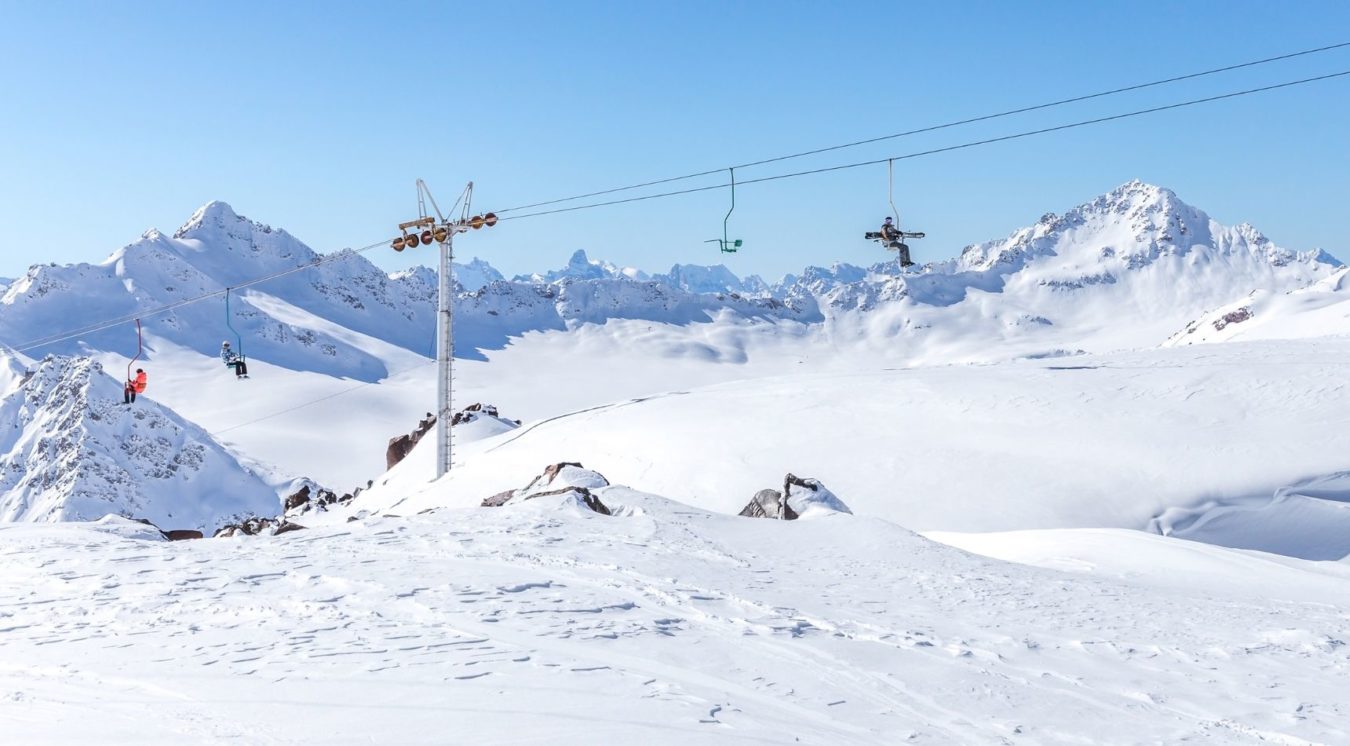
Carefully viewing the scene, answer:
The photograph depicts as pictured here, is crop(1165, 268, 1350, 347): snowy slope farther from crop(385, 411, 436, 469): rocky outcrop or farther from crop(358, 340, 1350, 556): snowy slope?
crop(385, 411, 436, 469): rocky outcrop

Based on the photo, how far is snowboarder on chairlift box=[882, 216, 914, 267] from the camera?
23812mm

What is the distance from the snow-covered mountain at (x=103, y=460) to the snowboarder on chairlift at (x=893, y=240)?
96.1 metres

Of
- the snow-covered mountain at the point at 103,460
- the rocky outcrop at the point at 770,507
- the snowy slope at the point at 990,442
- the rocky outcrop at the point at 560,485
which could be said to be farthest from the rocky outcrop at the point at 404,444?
the snow-covered mountain at the point at 103,460

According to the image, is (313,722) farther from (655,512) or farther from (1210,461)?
(1210,461)

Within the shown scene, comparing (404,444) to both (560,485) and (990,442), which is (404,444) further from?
(990,442)

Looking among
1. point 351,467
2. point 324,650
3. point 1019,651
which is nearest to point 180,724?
point 324,650

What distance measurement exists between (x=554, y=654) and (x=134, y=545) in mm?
8530

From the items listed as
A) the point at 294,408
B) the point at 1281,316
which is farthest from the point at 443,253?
the point at 1281,316

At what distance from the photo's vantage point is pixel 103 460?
139 meters

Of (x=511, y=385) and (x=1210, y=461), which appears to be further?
A: (x=511, y=385)

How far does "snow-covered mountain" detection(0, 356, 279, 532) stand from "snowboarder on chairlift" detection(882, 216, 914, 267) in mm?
96148

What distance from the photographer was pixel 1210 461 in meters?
21.9

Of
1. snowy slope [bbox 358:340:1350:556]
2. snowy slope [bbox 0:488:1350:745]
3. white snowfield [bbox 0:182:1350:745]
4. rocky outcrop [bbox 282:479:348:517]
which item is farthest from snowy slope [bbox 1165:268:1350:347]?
snowy slope [bbox 0:488:1350:745]

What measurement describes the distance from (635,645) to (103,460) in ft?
494
